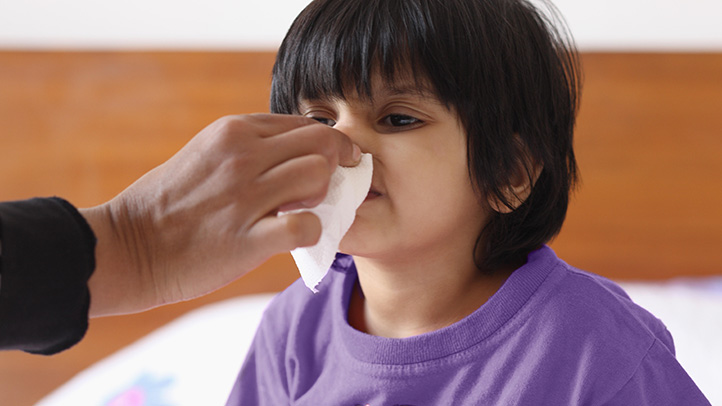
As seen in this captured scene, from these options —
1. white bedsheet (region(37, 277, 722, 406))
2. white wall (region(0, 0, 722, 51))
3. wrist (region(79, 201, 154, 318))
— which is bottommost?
white bedsheet (region(37, 277, 722, 406))

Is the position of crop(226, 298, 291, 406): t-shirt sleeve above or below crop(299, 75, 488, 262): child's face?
below

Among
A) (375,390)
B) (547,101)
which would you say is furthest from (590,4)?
(375,390)

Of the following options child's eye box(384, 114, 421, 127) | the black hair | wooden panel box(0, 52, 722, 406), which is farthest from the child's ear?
wooden panel box(0, 52, 722, 406)

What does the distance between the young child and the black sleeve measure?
0.31m

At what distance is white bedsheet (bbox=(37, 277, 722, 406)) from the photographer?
1.15 m

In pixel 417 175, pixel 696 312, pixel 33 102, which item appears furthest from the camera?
pixel 33 102

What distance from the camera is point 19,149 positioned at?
67.8 inches

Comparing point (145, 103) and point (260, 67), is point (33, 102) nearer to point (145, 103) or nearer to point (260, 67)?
point (145, 103)

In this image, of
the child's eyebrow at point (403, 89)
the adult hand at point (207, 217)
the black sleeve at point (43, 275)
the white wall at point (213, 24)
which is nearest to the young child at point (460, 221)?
the child's eyebrow at point (403, 89)

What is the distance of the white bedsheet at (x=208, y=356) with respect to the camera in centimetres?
115

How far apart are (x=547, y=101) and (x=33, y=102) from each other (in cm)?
137

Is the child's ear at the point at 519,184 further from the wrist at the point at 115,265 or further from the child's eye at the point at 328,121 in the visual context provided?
the wrist at the point at 115,265

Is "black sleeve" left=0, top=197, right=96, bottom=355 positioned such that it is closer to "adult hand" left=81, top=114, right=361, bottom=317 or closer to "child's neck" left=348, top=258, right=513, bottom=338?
"adult hand" left=81, top=114, right=361, bottom=317

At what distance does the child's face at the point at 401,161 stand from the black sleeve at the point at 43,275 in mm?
308
